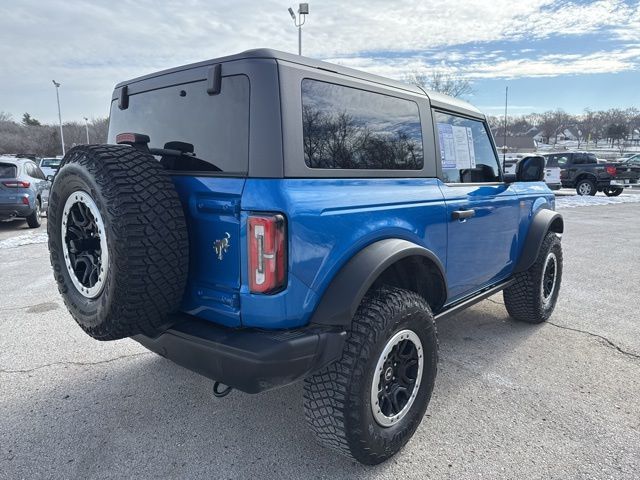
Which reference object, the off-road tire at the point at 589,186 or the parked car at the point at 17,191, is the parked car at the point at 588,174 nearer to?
the off-road tire at the point at 589,186

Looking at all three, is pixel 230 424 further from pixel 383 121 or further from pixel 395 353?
pixel 383 121

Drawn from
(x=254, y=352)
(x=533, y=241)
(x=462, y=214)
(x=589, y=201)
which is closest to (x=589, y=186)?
(x=589, y=201)

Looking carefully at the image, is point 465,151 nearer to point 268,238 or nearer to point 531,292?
point 531,292

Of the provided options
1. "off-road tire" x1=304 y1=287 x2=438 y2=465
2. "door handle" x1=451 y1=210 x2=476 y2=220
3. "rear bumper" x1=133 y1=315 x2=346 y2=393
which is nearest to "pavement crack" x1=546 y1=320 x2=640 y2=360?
"door handle" x1=451 y1=210 x2=476 y2=220

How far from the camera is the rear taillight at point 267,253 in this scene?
1.90 metres

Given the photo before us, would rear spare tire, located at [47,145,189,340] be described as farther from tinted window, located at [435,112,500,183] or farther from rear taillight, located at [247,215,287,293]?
tinted window, located at [435,112,500,183]

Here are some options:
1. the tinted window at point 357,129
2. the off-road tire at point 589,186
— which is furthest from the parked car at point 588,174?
the tinted window at point 357,129

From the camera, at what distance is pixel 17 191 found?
9.70m

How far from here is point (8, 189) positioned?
9594mm

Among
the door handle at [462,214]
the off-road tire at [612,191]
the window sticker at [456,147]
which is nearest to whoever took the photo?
the door handle at [462,214]

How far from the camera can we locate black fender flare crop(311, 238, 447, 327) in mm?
2051

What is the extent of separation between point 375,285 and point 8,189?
32.9 ft

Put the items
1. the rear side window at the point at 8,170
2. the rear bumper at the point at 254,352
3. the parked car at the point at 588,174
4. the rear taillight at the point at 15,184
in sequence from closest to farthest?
the rear bumper at the point at 254,352 → the rear taillight at the point at 15,184 → the rear side window at the point at 8,170 → the parked car at the point at 588,174

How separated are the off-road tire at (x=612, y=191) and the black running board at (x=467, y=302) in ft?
60.4
